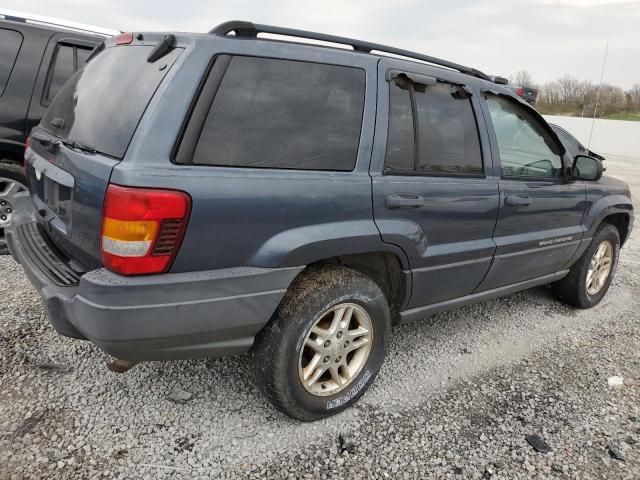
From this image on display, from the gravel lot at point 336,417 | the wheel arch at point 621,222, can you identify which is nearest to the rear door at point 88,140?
the gravel lot at point 336,417

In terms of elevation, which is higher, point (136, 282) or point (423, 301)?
point (136, 282)

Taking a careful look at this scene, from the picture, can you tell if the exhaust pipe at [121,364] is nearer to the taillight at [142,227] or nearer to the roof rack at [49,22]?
the taillight at [142,227]

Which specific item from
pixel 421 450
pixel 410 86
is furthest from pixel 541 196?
pixel 421 450

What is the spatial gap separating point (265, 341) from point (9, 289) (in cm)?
250

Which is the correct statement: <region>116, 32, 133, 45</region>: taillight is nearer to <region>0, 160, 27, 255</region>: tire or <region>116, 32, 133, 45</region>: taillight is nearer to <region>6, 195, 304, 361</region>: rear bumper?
<region>6, 195, 304, 361</region>: rear bumper

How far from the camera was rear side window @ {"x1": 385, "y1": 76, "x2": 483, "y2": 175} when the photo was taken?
2592 mm

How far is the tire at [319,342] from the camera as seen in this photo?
7.51 ft

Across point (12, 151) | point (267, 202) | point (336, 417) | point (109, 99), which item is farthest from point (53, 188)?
point (12, 151)

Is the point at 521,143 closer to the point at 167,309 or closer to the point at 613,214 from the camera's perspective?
the point at 613,214

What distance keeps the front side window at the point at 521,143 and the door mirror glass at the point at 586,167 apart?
0.14m

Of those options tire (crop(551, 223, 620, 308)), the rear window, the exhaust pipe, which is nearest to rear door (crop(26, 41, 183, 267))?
the rear window

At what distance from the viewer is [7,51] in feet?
13.8

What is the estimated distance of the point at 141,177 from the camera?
1856 mm

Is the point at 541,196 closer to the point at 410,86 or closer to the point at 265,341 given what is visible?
the point at 410,86
